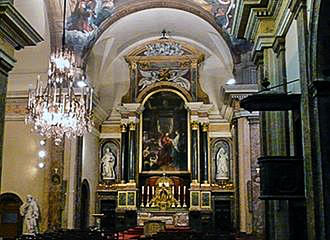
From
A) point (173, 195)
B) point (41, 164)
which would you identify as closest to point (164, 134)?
point (173, 195)

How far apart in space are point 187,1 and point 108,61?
481 centimetres

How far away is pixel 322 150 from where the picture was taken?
18.4 ft

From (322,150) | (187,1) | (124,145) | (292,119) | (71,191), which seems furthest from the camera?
(124,145)

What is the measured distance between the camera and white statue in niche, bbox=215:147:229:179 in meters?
20.1

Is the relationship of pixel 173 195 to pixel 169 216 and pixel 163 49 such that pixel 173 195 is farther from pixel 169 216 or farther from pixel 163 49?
pixel 163 49

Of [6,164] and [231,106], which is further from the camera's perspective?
[231,106]

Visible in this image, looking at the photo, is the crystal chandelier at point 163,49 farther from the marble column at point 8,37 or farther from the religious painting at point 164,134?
the marble column at point 8,37

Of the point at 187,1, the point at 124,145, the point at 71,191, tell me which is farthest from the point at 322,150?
the point at 124,145

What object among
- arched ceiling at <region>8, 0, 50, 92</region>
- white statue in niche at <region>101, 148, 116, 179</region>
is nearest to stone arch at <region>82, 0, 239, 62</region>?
arched ceiling at <region>8, 0, 50, 92</region>

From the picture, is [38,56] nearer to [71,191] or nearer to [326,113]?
[71,191]

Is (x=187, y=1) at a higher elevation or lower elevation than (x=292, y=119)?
higher

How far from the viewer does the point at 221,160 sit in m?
20.3

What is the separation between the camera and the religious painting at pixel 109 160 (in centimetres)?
2041

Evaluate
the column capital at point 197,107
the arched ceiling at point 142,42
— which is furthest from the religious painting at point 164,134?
the arched ceiling at point 142,42
